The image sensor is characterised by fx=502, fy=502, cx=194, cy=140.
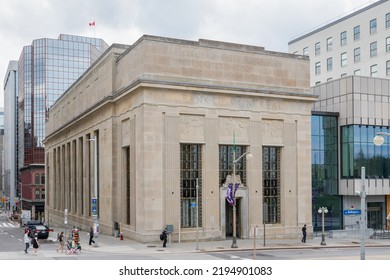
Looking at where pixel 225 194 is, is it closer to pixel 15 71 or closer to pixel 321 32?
pixel 321 32

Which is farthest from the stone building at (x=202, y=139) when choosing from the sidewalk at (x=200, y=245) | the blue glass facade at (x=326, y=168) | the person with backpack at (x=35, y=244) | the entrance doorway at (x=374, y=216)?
the entrance doorway at (x=374, y=216)

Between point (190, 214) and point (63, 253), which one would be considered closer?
point (63, 253)

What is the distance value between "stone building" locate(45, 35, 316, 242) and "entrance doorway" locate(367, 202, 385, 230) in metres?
12.9

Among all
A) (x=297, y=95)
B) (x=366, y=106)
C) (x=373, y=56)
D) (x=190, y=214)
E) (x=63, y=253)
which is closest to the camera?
(x=63, y=253)

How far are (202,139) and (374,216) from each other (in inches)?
975

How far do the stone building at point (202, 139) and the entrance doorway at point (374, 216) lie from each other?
12.9m

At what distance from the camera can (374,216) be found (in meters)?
54.3

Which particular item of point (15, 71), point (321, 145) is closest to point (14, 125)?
point (15, 71)

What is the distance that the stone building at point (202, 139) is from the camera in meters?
38.8

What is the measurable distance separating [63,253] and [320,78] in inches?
2251

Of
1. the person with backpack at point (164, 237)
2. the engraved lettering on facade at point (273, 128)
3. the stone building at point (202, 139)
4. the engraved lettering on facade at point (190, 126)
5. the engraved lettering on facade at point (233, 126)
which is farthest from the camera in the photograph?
the engraved lettering on facade at point (273, 128)

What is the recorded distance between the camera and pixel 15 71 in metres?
192

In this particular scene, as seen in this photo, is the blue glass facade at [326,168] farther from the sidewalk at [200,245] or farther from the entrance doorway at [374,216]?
the sidewalk at [200,245]

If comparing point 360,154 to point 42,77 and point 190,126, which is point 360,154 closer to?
point 190,126
